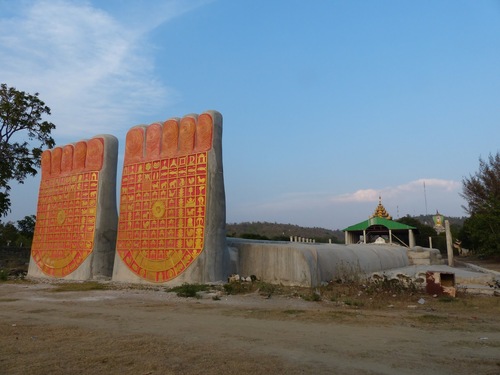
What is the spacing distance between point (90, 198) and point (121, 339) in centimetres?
967

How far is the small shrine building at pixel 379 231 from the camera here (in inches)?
1011

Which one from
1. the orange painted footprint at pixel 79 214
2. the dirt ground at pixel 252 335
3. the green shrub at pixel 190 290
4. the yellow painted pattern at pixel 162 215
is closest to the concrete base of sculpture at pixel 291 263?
the yellow painted pattern at pixel 162 215

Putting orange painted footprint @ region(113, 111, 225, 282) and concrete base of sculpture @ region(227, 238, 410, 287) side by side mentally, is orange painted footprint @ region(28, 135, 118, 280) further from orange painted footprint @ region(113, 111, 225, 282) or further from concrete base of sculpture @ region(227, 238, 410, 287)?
concrete base of sculpture @ region(227, 238, 410, 287)

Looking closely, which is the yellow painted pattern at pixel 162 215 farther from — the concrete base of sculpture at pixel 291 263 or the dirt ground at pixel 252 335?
the dirt ground at pixel 252 335

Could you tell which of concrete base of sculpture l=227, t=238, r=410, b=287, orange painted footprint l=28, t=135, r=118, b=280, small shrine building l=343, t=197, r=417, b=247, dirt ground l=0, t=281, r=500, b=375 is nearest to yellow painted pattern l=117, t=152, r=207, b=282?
orange painted footprint l=28, t=135, r=118, b=280

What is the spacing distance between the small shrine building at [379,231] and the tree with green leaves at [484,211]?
147 inches

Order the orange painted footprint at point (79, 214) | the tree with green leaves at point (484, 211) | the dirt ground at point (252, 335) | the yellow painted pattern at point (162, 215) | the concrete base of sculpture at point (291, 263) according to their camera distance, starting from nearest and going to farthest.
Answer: the dirt ground at point (252, 335) < the concrete base of sculpture at point (291, 263) < the yellow painted pattern at point (162, 215) < the orange painted footprint at point (79, 214) < the tree with green leaves at point (484, 211)

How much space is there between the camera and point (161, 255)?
1153 cm

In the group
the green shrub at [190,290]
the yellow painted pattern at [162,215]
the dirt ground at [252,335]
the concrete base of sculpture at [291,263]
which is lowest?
the dirt ground at [252,335]

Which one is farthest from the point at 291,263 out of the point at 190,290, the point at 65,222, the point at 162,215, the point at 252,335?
the point at 65,222

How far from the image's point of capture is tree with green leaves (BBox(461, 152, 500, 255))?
22188 millimetres

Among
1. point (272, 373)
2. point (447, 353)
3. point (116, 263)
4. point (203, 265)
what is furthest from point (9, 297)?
point (447, 353)

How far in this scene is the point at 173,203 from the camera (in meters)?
11.6

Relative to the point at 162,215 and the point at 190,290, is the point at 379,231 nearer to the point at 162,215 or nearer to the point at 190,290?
the point at 162,215
